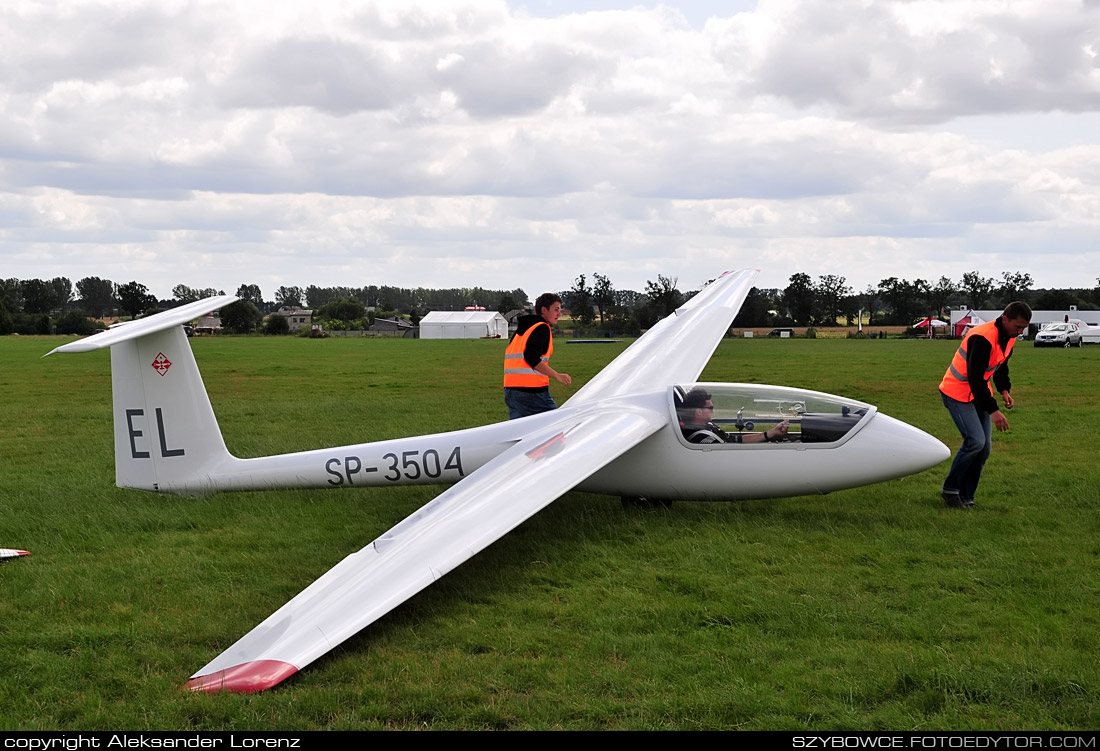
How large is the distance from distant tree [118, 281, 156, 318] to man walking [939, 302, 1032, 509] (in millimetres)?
125605

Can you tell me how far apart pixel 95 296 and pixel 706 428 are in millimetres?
199365

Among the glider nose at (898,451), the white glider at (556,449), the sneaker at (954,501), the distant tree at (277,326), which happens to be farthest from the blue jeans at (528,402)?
the distant tree at (277,326)

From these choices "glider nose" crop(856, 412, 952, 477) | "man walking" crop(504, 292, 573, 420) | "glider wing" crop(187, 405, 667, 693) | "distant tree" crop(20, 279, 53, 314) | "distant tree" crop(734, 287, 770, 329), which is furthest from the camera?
"distant tree" crop(20, 279, 53, 314)

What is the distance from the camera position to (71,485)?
10.7 meters

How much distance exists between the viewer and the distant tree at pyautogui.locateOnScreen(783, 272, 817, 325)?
123 metres

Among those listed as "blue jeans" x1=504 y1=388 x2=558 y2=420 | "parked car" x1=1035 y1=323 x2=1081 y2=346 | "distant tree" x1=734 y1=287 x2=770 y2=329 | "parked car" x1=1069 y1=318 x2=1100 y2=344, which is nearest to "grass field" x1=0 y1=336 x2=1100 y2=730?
"blue jeans" x1=504 y1=388 x2=558 y2=420

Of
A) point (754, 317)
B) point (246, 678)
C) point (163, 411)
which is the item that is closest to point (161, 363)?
point (163, 411)

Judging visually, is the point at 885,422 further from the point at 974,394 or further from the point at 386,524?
the point at 386,524

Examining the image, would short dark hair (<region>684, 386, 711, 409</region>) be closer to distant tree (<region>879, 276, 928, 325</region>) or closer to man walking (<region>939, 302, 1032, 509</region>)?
man walking (<region>939, 302, 1032, 509</region>)

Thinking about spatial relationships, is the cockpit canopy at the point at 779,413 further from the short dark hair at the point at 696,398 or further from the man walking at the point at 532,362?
the man walking at the point at 532,362

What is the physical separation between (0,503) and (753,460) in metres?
7.94

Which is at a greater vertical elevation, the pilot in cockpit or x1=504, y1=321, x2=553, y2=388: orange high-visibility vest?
x1=504, y1=321, x2=553, y2=388: orange high-visibility vest

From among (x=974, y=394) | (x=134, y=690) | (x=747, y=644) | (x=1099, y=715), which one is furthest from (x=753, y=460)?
(x=134, y=690)

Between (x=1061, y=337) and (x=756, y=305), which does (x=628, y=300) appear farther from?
(x=1061, y=337)
